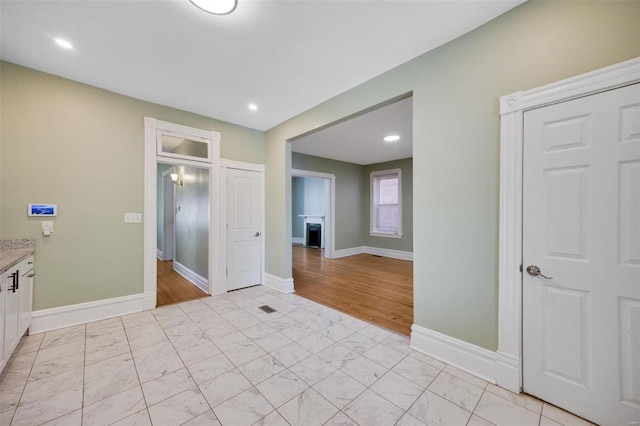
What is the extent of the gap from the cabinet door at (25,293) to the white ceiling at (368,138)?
12.6 feet

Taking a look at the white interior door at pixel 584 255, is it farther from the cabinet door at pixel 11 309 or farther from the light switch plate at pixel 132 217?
the light switch plate at pixel 132 217

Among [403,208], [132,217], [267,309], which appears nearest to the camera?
[132,217]

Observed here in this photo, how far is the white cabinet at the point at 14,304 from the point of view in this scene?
1.76m

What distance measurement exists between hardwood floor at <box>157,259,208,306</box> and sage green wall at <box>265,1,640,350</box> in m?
3.30

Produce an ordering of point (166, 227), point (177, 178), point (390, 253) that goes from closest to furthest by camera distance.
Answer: point (177, 178), point (166, 227), point (390, 253)

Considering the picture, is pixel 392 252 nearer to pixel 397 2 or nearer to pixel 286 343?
pixel 286 343

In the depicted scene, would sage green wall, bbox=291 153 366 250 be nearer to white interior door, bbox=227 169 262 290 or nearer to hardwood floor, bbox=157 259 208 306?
white interior door, bbox=227 169 262 290

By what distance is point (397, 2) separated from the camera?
1765 millimetres

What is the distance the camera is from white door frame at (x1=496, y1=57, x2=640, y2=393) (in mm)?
1765

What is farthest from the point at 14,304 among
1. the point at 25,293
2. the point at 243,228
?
the point at 243,228

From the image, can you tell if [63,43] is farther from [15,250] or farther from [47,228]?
[15,250]

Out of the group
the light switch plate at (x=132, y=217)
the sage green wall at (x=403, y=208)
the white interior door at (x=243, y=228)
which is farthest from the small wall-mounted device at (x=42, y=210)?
the sage green wall at (x=403, y=208)

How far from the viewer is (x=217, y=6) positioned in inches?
69.6

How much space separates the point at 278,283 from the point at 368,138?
330 centimetres
